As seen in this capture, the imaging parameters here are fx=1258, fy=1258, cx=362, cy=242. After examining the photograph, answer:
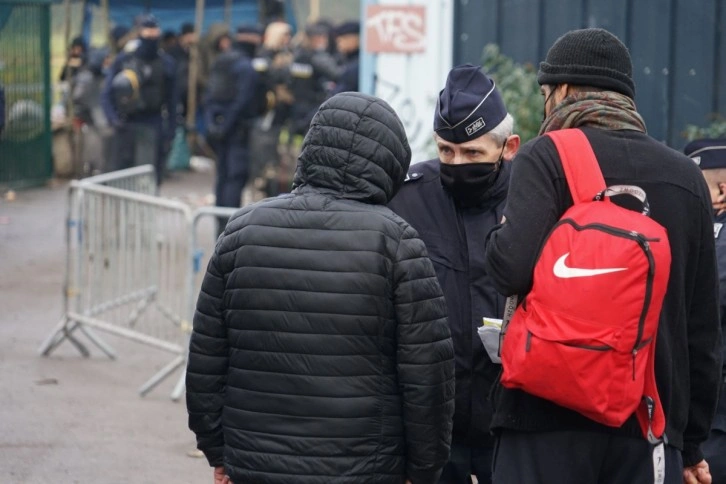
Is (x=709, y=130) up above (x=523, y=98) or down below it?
below

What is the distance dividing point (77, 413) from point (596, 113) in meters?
4.96

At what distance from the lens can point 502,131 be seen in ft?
13.3

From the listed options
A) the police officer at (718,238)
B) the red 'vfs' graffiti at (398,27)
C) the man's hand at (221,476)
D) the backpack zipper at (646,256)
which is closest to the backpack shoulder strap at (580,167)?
the backpack zipper at (646,256)

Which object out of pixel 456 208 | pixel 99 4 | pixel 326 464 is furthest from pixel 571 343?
→ pixel 99 4

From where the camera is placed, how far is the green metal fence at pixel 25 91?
55.3 ft

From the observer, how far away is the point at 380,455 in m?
3.41

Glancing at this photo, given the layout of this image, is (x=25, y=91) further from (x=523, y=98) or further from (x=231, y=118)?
(x=523, y=98)

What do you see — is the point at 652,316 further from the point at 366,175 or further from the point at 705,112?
the point at 705,112

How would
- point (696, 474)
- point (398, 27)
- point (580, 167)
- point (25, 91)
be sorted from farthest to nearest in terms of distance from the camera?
1. point (25, 91)
2. point (398, 27)
3. point (696, 474)
4. point (580, 167)

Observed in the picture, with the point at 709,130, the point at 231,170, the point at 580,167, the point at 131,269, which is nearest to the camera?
the point at 580,167

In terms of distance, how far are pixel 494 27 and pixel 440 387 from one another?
5.59m

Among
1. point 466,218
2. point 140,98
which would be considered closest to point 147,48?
point 140,98

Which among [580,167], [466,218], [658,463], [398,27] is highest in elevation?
[398,27]

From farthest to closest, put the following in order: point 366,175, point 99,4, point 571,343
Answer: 1. point 99,4
2. point 366,175
3. point 571,343
